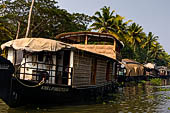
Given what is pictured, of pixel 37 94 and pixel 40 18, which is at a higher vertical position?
pixel 40 18

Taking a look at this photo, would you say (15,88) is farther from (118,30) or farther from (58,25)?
(118,30)

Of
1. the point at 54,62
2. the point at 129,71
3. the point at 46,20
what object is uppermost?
the point at 46,20

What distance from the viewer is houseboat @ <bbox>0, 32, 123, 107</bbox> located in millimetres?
8094

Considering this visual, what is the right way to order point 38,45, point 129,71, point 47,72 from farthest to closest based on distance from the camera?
1. point 129,71
2. point 47,72
3. point 38,45

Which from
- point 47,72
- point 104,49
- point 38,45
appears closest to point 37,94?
point 47,72

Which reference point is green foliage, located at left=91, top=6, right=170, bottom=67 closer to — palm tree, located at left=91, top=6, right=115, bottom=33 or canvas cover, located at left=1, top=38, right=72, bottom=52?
palm tree, located at left=91, top=6, right=115, bottom=33

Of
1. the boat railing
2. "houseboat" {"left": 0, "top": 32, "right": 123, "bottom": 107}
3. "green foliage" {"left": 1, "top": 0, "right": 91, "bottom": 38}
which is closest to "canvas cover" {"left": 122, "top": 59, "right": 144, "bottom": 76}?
"green foliage" {"left": 1, "top": 0, "right": 91, "bottom": 38}

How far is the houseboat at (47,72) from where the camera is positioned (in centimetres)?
809

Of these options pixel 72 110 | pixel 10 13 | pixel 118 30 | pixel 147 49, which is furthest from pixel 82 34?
pixel 147 49

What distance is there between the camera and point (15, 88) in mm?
8062

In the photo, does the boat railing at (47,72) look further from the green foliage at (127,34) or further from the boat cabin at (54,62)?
the green foliage at (127,34)

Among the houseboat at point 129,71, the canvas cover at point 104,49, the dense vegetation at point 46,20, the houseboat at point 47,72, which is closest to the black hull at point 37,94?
the houseboat at point 47,72

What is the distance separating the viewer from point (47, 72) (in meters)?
9.66

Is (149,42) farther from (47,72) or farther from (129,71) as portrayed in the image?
(47,72)
